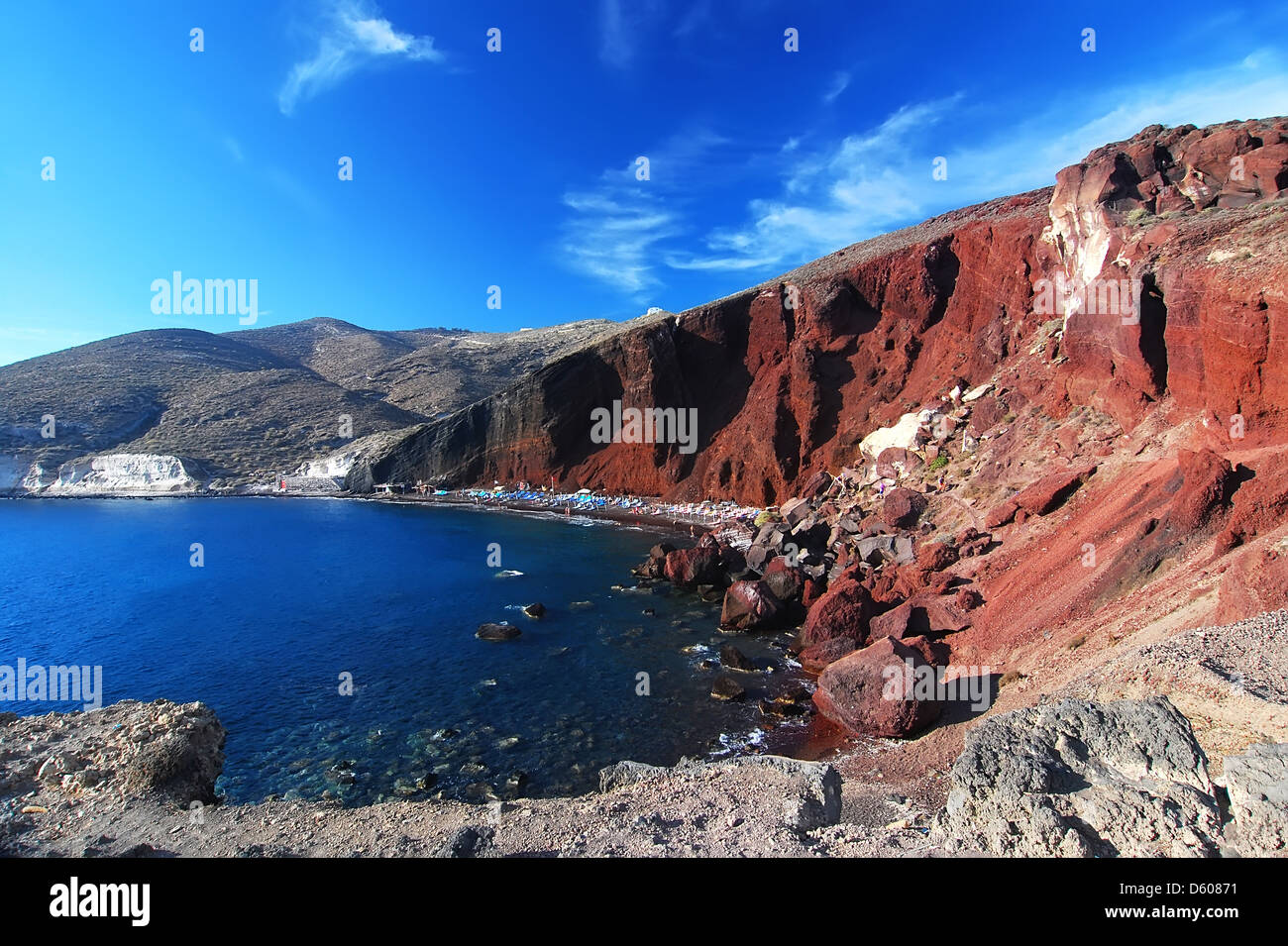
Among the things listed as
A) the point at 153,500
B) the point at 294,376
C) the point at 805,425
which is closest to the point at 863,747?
the point at 805,425

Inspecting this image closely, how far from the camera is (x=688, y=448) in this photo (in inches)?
2292

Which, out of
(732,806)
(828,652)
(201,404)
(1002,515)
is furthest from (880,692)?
(201,404)

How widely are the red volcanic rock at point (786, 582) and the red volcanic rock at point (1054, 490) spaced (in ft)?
30.2

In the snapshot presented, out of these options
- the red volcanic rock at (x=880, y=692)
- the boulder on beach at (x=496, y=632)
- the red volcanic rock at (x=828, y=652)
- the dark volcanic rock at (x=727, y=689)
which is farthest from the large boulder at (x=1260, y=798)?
the boulder on beach at (x=496, y=632)

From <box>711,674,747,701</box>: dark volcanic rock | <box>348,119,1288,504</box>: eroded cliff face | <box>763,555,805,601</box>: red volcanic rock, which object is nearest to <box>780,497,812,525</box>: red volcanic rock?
<box>763,555,805,601</box>: red volcanic rock

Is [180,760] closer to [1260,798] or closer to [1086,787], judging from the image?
[1086,787]

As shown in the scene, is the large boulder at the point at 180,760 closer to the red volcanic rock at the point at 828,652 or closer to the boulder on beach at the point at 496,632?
the boulder on beach at the point at 496,632

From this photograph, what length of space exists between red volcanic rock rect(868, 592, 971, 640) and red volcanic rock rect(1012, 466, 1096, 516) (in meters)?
4.24

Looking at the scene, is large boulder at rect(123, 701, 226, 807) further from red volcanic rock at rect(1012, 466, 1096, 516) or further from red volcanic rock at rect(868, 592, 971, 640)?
red volcanic rock at rect(1012, 466, 1096, 516)

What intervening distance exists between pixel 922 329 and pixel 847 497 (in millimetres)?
19438

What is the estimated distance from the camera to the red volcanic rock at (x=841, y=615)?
806 inches

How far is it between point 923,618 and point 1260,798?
1291cm

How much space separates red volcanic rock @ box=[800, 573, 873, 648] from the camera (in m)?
20.5

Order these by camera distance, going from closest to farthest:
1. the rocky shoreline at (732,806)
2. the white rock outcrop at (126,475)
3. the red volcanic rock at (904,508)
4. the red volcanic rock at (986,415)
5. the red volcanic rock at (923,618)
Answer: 1. the rocky shoreline at (732,806)
2. the red volcanic rock at (923,618)
3. the red volcanic rock at (904,508)
4. the red volcanic rock at (986,415)
5. the white rock outcrop at (126,475)
